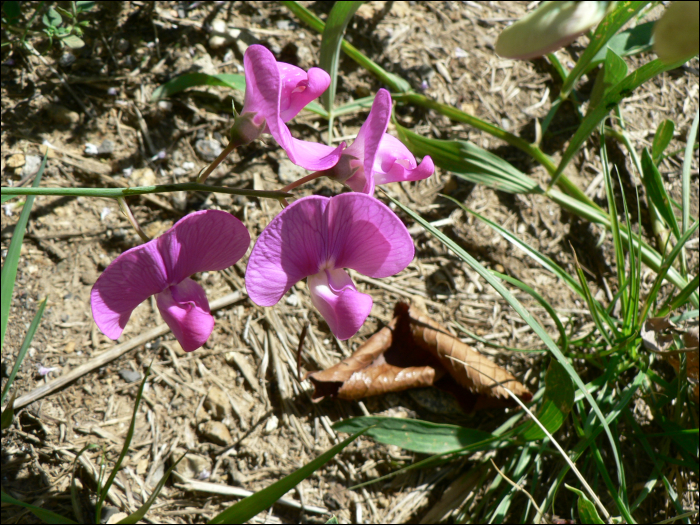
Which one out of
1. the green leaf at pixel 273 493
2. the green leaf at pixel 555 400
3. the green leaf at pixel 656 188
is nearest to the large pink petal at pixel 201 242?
the green leaf at pixel 273 493

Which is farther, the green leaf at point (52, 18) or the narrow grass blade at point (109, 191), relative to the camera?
the green leaf at point (52, 18)

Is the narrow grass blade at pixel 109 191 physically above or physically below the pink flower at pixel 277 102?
below

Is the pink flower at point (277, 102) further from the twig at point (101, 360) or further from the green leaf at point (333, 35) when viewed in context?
the twig at point (101, 360)

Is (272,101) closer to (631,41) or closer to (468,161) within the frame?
(468,161)

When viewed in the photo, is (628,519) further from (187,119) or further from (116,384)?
(187,119)

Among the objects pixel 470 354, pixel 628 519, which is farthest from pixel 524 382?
pixel 628 519

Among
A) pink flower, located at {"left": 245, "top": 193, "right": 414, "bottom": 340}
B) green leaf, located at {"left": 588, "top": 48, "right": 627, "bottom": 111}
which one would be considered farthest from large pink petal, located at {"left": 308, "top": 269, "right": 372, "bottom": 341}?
green leaf, located at {"left": 588, "top": 48, "right": 627, "bottom": 111}
